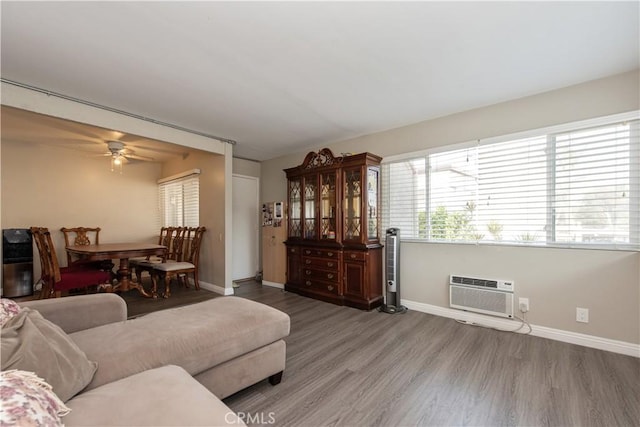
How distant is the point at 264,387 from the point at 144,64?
273 centimetres

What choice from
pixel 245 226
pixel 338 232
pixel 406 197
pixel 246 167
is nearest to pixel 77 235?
pixel 245 226

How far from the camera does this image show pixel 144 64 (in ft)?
7.61

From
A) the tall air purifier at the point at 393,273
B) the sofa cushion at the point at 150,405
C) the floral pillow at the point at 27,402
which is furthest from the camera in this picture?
the tall air purifier at the point at 393,273

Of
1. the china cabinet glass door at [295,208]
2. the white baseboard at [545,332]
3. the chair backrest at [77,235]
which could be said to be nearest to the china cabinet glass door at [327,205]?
the china cabinet glass door at [295,208]

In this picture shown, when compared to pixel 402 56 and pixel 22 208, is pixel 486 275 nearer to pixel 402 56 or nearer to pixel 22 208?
pixel 402 56

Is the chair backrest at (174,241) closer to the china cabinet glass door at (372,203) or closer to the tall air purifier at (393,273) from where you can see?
the china cabinet glass door at (372,203)

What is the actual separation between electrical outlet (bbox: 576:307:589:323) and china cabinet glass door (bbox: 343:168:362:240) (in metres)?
2.29

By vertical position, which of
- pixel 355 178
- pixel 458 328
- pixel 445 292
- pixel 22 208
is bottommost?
pixel 458 328

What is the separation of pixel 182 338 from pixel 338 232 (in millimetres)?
2599

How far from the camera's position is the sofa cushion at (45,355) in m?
1.04

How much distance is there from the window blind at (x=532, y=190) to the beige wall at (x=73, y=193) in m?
5.11

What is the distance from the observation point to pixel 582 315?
258 centimetres

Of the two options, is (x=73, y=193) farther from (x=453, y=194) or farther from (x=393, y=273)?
(x=453, y=194)

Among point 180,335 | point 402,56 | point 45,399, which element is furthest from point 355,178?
point 45,399
